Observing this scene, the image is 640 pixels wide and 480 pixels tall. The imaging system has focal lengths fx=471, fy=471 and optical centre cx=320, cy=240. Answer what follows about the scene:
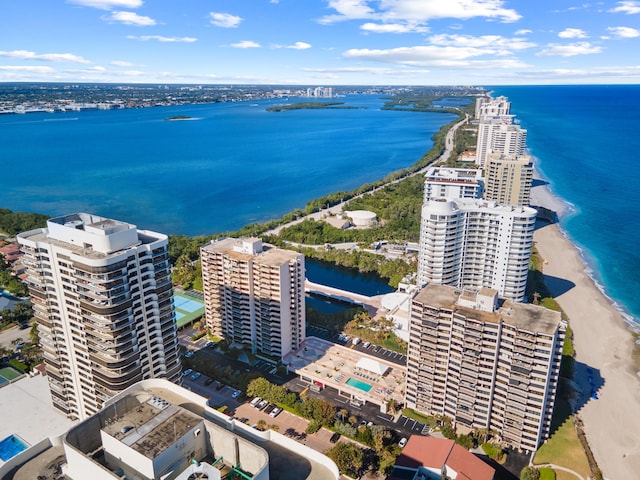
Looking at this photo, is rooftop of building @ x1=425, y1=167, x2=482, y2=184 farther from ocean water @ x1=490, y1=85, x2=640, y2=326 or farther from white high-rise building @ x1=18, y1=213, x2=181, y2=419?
white high-rise building @ x1=18, y1=213, x2=181, y2=419

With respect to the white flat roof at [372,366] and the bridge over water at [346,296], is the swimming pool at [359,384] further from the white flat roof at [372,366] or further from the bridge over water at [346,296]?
the bridge over water at [346,296]

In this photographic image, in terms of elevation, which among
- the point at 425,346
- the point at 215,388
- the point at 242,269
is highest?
the point at 242,269

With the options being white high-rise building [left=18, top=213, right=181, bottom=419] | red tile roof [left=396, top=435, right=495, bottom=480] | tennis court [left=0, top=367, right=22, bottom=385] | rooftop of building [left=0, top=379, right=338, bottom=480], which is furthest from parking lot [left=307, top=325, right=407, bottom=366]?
rooftop of building [left=0, top=379, right=338, bottom=480]

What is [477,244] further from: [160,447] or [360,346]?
[160,447]

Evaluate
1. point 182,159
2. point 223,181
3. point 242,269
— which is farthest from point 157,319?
point 182,159

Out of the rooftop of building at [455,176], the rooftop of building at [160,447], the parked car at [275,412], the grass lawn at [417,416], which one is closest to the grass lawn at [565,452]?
the grass lawn at [417,416]

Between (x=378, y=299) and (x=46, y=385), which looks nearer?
(x=46, y=385)

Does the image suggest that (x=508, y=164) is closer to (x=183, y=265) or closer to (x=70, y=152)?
(x=183, y=265)
